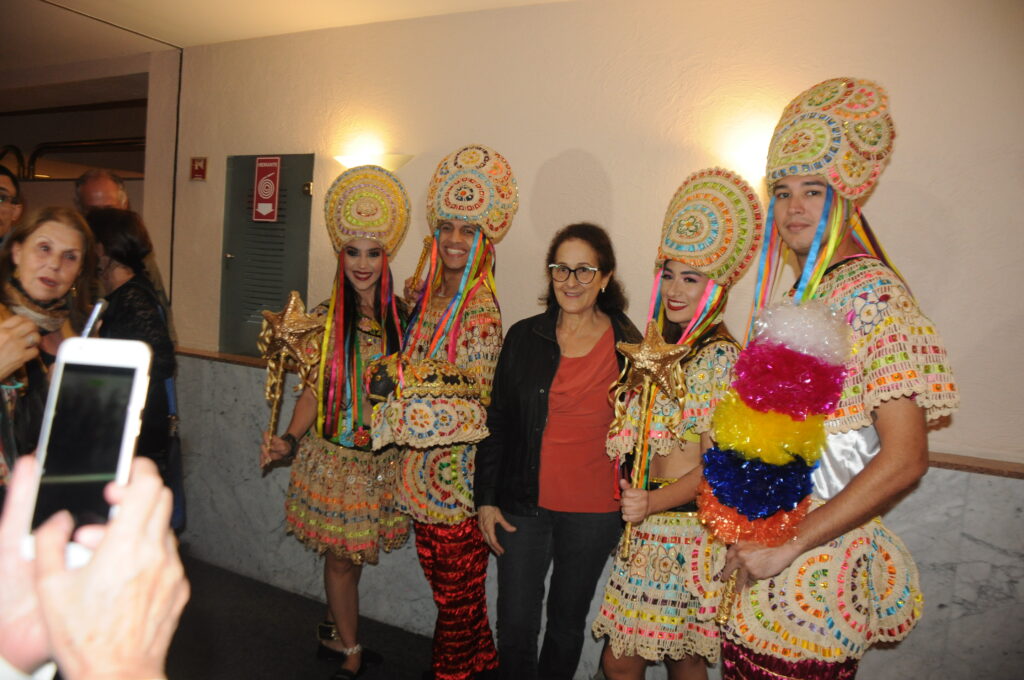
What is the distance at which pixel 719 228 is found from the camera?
183 cm

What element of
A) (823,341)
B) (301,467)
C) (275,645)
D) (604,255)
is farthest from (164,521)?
(275,645)

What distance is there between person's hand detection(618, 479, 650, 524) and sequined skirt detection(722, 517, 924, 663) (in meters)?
0.35

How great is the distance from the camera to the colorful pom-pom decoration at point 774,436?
1.31 metres

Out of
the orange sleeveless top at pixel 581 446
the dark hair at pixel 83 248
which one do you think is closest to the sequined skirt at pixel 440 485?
the orange sleeveless top at pixel 581 446

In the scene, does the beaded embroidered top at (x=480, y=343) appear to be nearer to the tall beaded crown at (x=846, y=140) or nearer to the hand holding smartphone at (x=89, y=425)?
the tall beaded crown at (x=846, y=140)

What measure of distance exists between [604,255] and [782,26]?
48.2 inches

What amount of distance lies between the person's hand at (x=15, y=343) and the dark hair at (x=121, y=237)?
3.76 ft

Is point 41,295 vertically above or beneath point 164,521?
above

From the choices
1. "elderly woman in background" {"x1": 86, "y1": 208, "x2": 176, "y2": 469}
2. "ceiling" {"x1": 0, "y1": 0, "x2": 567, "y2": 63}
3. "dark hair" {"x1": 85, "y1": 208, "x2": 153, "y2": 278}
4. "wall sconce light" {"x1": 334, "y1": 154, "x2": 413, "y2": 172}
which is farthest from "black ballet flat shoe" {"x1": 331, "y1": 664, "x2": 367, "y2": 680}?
"ceiling" {"x1": 0, "y1": 0, "x2": 567, "y2": 63}

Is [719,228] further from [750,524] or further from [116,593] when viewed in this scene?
[116,593]

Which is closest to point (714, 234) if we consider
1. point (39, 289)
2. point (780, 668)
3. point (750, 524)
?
point (750, 524)

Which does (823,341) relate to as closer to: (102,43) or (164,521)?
(164,521)

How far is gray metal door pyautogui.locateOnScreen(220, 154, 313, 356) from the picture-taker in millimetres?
3748

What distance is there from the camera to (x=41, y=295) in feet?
5.66
